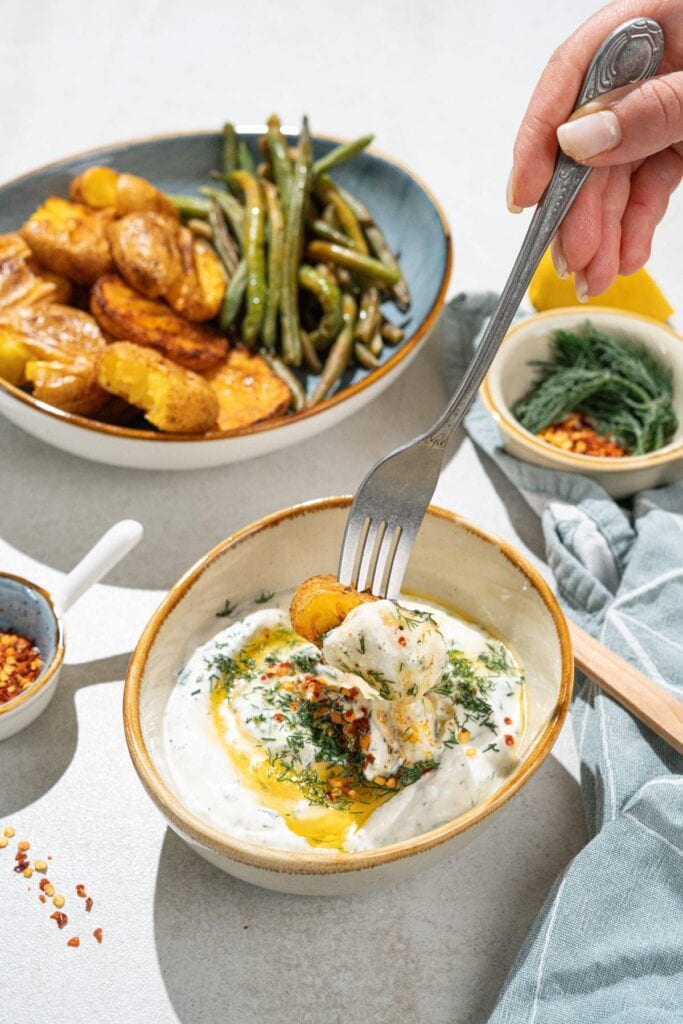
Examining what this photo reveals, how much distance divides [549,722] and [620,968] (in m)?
0.44

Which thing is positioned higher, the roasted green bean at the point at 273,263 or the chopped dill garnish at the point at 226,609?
the roasted green bean at the point at 273,263

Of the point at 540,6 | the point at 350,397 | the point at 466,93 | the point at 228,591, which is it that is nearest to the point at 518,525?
the point at 350,397

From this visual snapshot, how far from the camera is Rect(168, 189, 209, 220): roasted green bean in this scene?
135 inches

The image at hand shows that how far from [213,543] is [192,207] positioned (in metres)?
1.32

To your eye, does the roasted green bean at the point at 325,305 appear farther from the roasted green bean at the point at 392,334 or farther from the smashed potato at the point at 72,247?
the smashed potato at the point at 72,247

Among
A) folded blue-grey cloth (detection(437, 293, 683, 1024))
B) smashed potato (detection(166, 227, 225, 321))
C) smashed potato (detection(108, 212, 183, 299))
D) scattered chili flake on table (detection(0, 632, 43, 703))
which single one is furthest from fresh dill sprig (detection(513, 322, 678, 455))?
scattered chili flake on table (detection(0, 632, 43, 703))

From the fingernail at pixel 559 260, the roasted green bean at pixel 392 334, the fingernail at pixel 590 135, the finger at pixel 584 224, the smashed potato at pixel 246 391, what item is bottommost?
the smashed potato at pixel 246 391

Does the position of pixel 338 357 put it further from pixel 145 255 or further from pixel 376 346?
pixel 145 255

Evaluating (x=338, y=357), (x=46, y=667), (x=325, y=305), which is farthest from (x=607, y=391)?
(x=46, y=667)

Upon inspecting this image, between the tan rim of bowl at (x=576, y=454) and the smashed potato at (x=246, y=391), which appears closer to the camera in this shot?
the tan rim of bowl at (x=576, y=454)

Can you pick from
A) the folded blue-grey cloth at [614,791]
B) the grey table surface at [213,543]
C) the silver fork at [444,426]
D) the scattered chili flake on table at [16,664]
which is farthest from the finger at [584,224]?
the scattered chili flake on table at [16,664]

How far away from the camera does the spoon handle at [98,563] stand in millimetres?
2377

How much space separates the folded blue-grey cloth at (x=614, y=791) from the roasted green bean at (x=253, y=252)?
73cm

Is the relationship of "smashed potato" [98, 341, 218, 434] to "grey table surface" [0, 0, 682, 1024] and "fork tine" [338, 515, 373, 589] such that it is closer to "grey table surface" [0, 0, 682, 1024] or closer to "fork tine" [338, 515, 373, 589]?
"grey table surface" [0, 0, 682, 1024]
